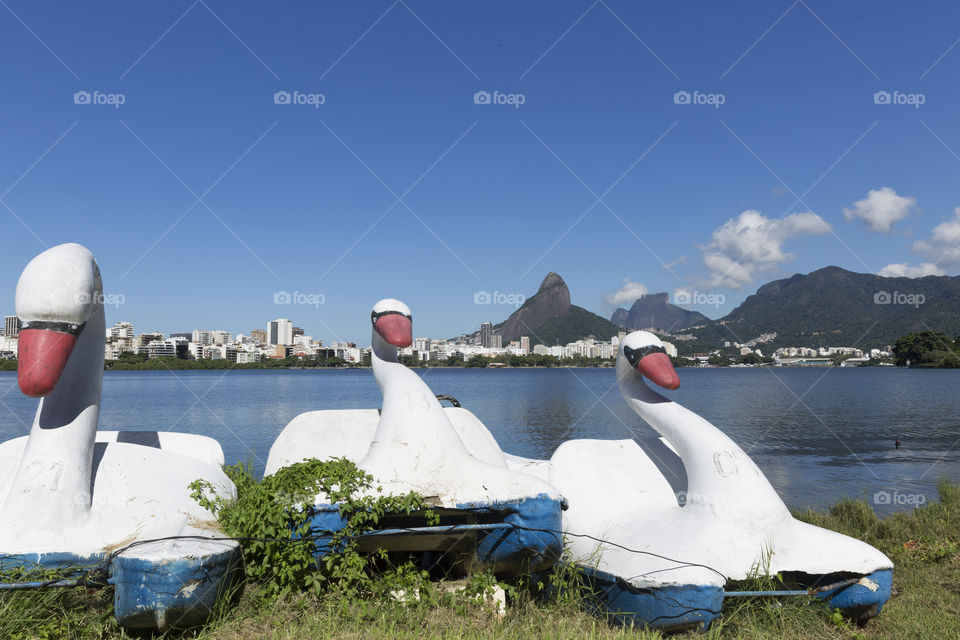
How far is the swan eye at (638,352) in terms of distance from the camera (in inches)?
256

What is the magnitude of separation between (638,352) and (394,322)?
250cm

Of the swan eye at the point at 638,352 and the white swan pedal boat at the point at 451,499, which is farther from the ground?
the swan eye at the point at 638,352

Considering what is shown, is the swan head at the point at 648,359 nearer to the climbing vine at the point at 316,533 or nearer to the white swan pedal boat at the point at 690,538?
the white swan pedal boat at the point at 690,538

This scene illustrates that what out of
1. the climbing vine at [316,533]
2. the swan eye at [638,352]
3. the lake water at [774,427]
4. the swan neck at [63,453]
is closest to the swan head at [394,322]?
the climbing vine at [316,533]

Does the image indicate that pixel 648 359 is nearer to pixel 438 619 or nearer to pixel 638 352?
pixel 638 352

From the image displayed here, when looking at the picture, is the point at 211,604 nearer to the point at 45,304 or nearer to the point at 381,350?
the point at 45,304

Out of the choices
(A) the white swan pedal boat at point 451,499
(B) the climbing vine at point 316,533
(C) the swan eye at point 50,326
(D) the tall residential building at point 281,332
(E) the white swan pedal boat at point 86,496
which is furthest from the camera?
(D) the tall residential building at point 281,332

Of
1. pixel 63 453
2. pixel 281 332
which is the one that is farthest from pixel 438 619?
pixel 281 332

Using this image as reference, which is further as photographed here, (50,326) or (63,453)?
(63,453)

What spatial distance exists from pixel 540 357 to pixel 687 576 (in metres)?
96.8

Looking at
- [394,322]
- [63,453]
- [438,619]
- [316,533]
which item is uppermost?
[394,322]

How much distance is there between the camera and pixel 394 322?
628 centimetres

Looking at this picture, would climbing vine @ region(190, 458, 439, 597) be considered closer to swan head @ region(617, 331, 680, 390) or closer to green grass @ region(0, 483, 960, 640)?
green grass @ region(0, 483, 960, 640)

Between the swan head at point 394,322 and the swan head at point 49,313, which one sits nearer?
the swan head at point 49,313
